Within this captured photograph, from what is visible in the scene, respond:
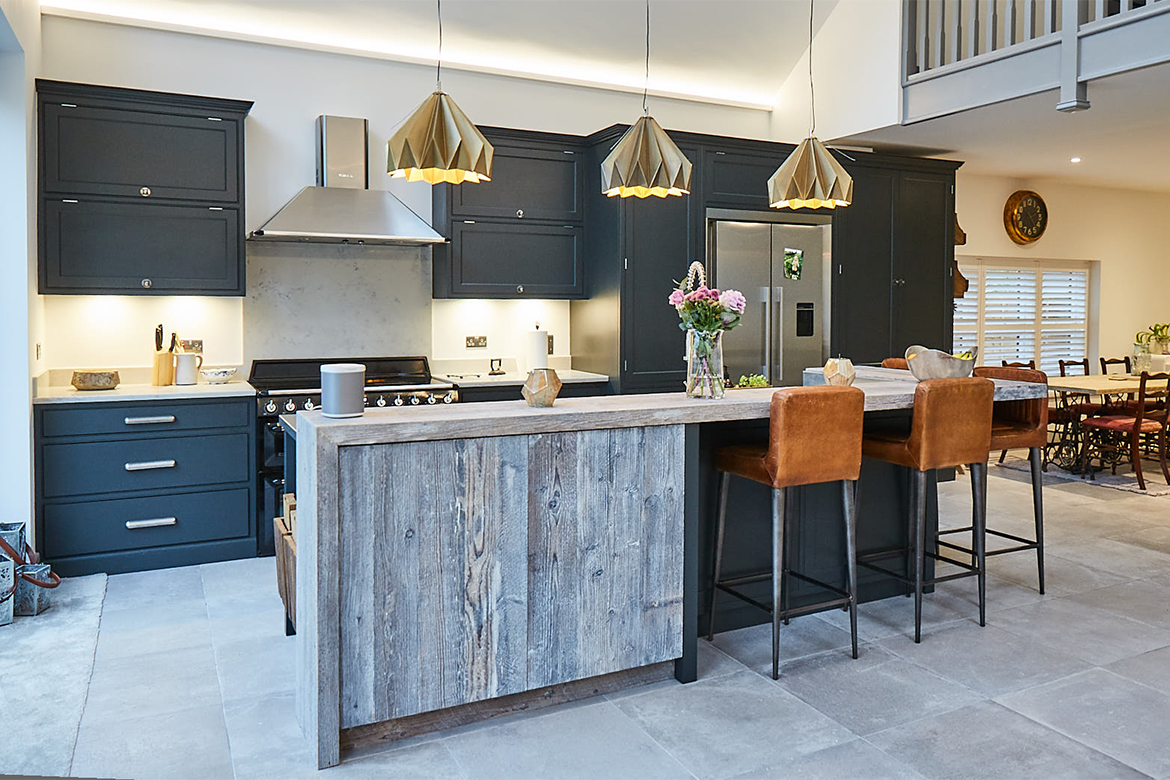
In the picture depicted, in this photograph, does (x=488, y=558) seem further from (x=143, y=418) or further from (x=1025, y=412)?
(x=1025, y=412)

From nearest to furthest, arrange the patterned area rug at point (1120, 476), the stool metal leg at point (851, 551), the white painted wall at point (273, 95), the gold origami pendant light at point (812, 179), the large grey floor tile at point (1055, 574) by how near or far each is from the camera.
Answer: the stool metal leg at point (851, 551), the gold origami pendant light at point (812, 179), the large grey floor tile at point (1055, 574), the white painted wall at point (273, 95), the patterned area rug at point (1120, 476)

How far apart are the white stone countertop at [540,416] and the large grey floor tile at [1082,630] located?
1.11 m

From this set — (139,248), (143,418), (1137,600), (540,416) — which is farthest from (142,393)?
(1137,600)

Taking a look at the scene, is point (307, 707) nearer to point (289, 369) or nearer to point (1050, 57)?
point (289, 369)

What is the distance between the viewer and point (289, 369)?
215 inches

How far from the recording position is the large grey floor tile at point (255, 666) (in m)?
3.17

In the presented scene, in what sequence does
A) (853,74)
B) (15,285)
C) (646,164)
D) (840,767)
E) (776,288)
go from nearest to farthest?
1. (840,767)
2. (646,164)
3. (15,285)
4. (776,288)
5. (853,74)

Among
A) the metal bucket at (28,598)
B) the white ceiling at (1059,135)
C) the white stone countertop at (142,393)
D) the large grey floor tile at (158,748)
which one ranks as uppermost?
the white ceiling at (1059,135)

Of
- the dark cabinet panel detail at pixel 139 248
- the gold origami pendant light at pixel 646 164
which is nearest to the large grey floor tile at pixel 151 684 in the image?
the dark cabinet panel detail at pixel 139 248

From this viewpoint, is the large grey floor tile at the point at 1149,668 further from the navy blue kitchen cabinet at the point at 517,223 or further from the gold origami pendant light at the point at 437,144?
the navy blue kitchen cabinet at the point at 517,223

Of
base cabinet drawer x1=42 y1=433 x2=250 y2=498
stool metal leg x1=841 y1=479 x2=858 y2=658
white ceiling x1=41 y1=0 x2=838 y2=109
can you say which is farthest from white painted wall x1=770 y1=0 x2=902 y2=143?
base cabinet drawer x1=42 y1=433 x2=250 y2=498

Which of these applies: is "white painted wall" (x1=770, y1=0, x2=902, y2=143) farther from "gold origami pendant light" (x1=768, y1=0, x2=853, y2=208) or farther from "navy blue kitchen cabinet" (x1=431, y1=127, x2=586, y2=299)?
"gold origami pendant light" (x1=768, y1=0, x2=853, y2=208)

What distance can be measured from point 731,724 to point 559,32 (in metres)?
4.73

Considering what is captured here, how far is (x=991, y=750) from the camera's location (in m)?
2.69
